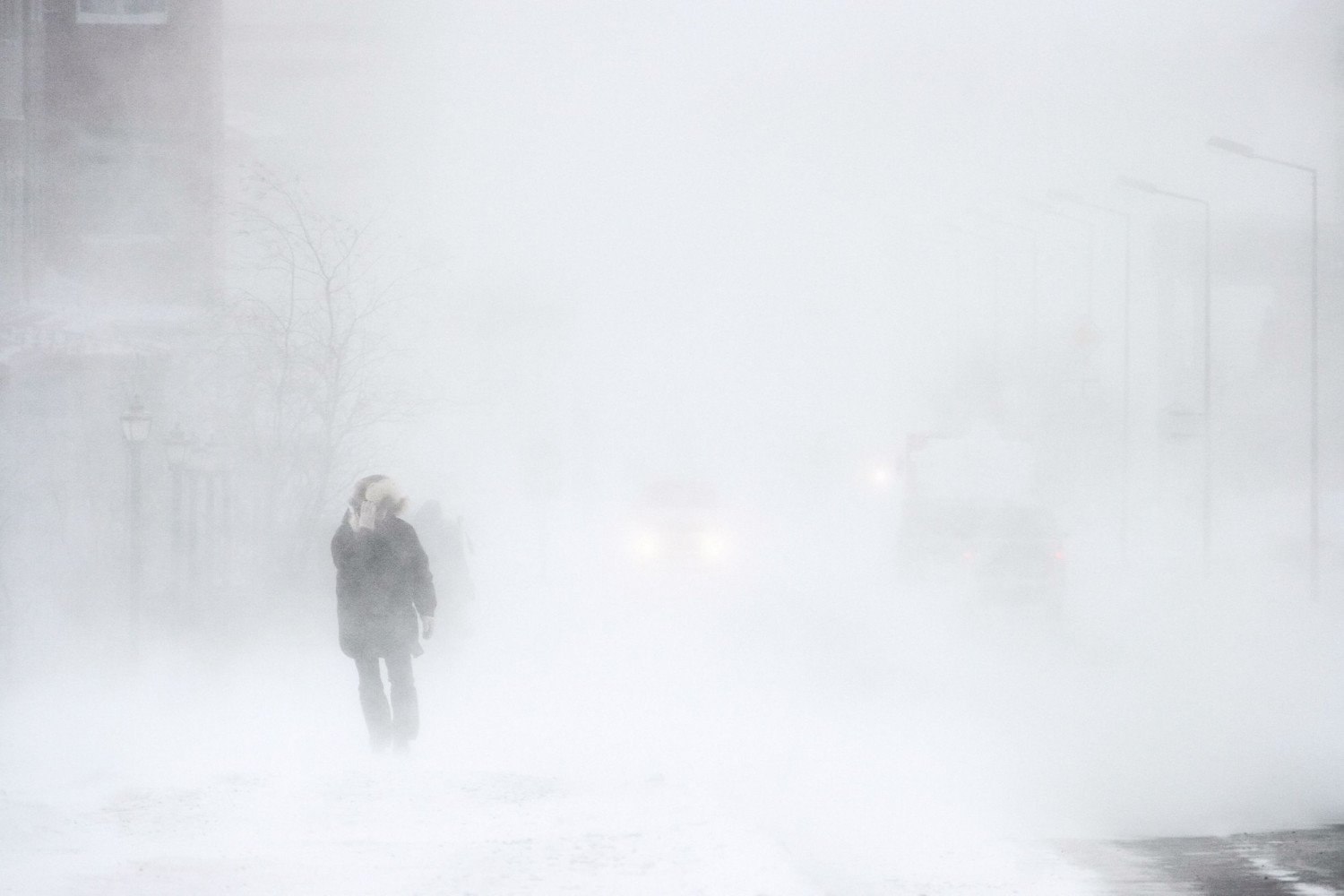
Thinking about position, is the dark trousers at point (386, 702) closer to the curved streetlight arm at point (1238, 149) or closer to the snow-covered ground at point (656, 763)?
the snow-covered ground at point (656, 763)

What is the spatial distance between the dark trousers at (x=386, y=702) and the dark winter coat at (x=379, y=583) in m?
0.08

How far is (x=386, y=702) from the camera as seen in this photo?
1037cm

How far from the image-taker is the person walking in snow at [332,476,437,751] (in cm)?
1027

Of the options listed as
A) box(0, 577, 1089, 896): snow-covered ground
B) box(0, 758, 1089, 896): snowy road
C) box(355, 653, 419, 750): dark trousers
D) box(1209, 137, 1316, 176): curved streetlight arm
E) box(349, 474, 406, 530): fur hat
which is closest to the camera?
box(0, 758, 1089, 896): snowy road

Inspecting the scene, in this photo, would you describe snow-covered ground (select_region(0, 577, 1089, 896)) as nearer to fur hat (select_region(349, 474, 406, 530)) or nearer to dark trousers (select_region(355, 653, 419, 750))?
dark trousers (select_region(355, 653, 419, 750))

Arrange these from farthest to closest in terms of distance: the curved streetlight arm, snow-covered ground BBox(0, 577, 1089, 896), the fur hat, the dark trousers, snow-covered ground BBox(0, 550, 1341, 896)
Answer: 1. the curved streetlight arm
2. the dark trousers
3. the fur hat
4. snow-covered ground BBox(0, 550, 1341, 896)
5. snow-covered ground BBox(0, 577, 1089, 896)

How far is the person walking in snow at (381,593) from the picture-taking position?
10.3 meters

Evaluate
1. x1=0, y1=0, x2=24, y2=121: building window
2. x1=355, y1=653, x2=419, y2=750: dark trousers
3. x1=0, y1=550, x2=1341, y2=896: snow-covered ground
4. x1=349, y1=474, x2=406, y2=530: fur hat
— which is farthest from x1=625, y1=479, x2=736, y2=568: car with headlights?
x1=349, y1=474, x2=406, y2=530: fur hat

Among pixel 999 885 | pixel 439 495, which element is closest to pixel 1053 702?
pixel 999 885

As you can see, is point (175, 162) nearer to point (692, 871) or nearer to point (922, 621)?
point (922, 621)

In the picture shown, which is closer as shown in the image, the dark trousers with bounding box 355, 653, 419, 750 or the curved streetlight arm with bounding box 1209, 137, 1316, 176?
the dark trousers with bounding box 355, 653, 419, 750

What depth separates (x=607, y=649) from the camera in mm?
19188

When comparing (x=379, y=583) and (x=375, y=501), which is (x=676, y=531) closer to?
(x=379, y=583)

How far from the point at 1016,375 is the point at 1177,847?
79880mm
